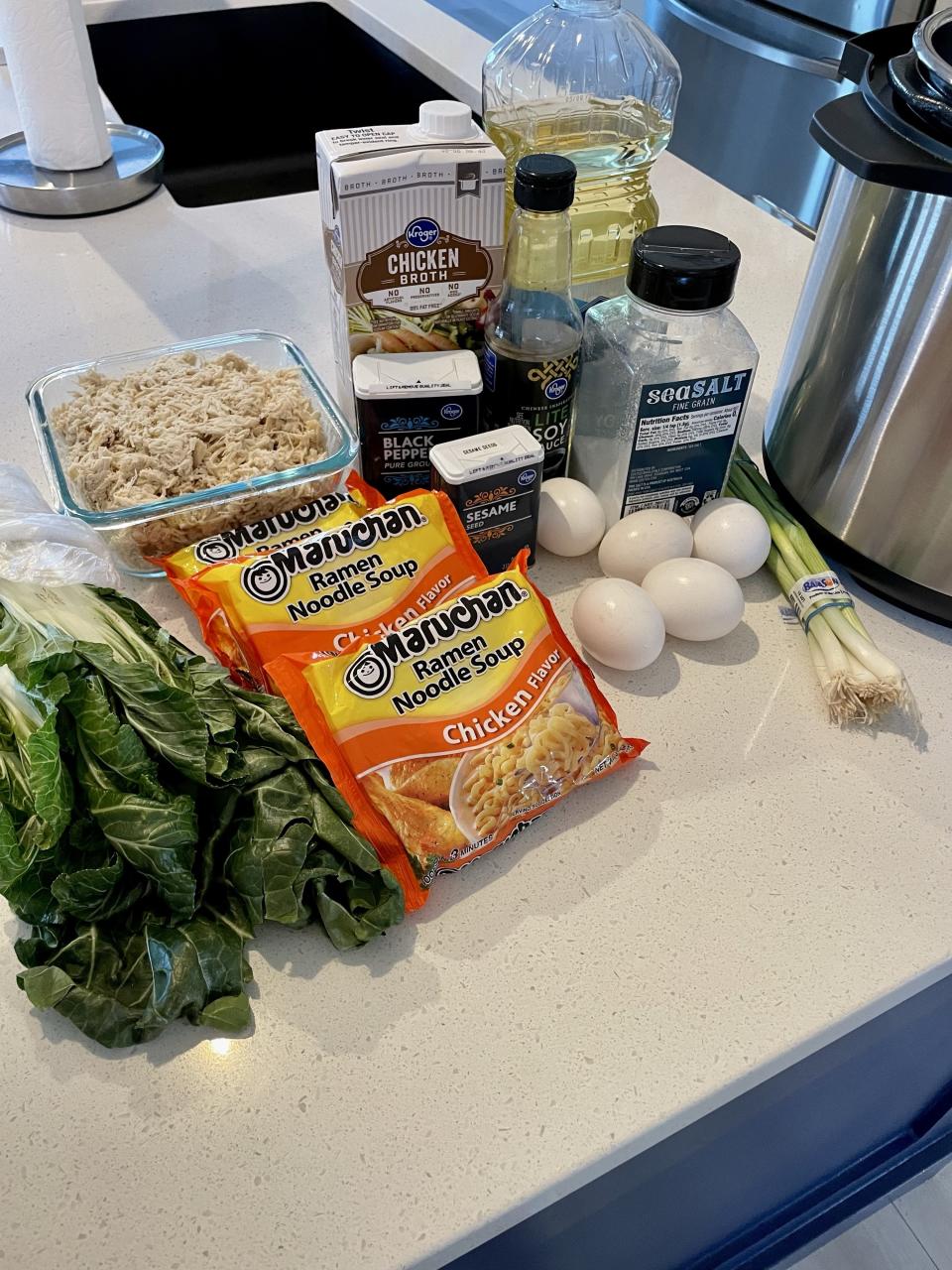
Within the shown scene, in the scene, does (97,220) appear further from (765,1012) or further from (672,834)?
(765,1012)

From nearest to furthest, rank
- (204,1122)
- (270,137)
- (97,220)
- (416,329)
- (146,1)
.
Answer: (204,1122)
(416,329)
(97,220)
(146,1)
(270,137)

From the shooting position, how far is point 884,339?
0.69 metres

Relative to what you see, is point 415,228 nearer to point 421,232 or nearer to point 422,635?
point 421,232

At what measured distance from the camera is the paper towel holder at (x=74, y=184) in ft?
4.03

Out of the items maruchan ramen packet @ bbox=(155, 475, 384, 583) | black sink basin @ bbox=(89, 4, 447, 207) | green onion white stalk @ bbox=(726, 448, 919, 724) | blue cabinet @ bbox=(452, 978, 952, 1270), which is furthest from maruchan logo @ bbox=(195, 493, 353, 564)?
black sink basin @ bbox=(89, 4, 447, 207)

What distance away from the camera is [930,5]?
171cm

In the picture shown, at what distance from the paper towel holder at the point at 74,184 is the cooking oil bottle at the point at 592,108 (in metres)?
0.57

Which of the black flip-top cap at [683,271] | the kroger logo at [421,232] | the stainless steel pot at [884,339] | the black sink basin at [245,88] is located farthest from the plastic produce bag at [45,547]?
the black sink basin at [245,88]

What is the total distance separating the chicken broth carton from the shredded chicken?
79 mm

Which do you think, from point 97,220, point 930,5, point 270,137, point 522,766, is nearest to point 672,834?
point 522,766

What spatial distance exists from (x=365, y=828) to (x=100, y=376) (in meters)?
0.48

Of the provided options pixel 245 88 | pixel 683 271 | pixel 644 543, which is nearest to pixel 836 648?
pixel 644 543

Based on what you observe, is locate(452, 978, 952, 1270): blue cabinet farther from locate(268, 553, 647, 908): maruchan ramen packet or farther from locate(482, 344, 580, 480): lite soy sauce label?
locate(482, 344, 580, 480): lite soy sauce label

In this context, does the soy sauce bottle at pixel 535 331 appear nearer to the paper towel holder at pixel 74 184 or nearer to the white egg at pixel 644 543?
the white egg at pixel 644 543
